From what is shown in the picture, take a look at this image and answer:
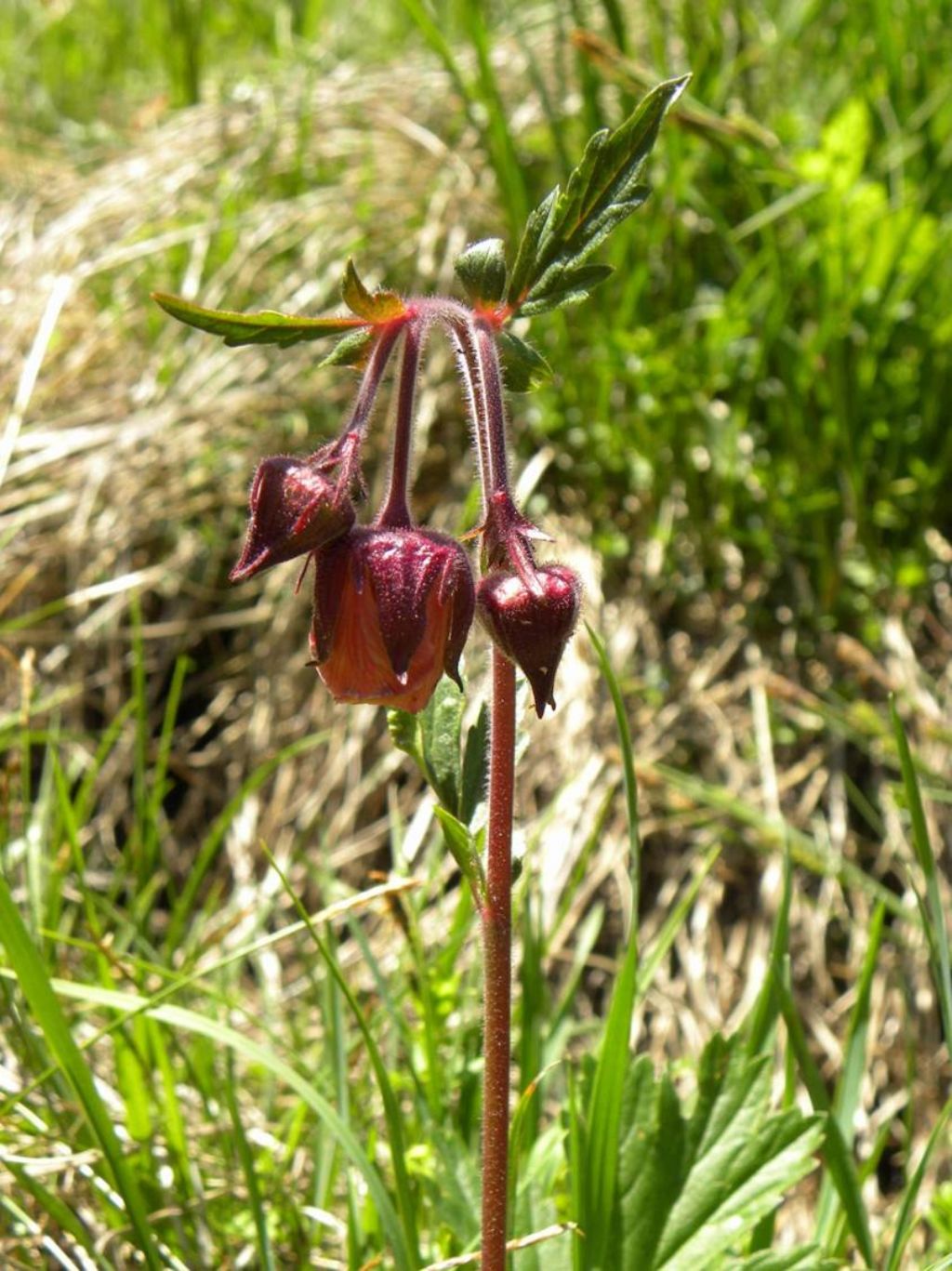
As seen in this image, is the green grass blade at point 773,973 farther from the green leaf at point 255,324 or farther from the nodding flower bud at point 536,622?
the green leaf at point 255,324

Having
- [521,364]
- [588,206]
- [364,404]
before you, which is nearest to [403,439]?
[364,404]

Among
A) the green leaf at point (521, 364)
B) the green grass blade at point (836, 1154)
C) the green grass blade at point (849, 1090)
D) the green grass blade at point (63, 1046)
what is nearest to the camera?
the green leaf at point (521, 364)

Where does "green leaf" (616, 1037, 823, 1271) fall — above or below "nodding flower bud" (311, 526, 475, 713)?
below

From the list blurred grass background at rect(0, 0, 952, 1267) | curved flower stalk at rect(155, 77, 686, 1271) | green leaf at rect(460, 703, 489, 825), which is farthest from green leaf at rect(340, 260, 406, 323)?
blurred grass background at rect(0, 0, 952, 1267)

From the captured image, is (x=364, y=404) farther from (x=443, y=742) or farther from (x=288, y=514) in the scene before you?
(x=443, y=742)

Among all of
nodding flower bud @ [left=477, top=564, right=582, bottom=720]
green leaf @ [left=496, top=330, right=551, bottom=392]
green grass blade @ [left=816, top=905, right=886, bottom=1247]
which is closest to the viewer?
nodding flower bud @ [left=477, top=564, right=582, bottom=720]

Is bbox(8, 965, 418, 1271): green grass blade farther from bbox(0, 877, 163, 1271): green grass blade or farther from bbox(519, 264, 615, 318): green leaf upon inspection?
bbox(519, 264, 615, 318): green leaf

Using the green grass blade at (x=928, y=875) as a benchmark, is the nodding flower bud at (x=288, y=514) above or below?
above

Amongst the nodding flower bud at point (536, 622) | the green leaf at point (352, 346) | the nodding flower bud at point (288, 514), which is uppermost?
the green leaf at point (352, 346)

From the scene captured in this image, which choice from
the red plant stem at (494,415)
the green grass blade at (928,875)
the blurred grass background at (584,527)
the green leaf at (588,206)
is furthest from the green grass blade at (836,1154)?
the green leaf at (588,206)
